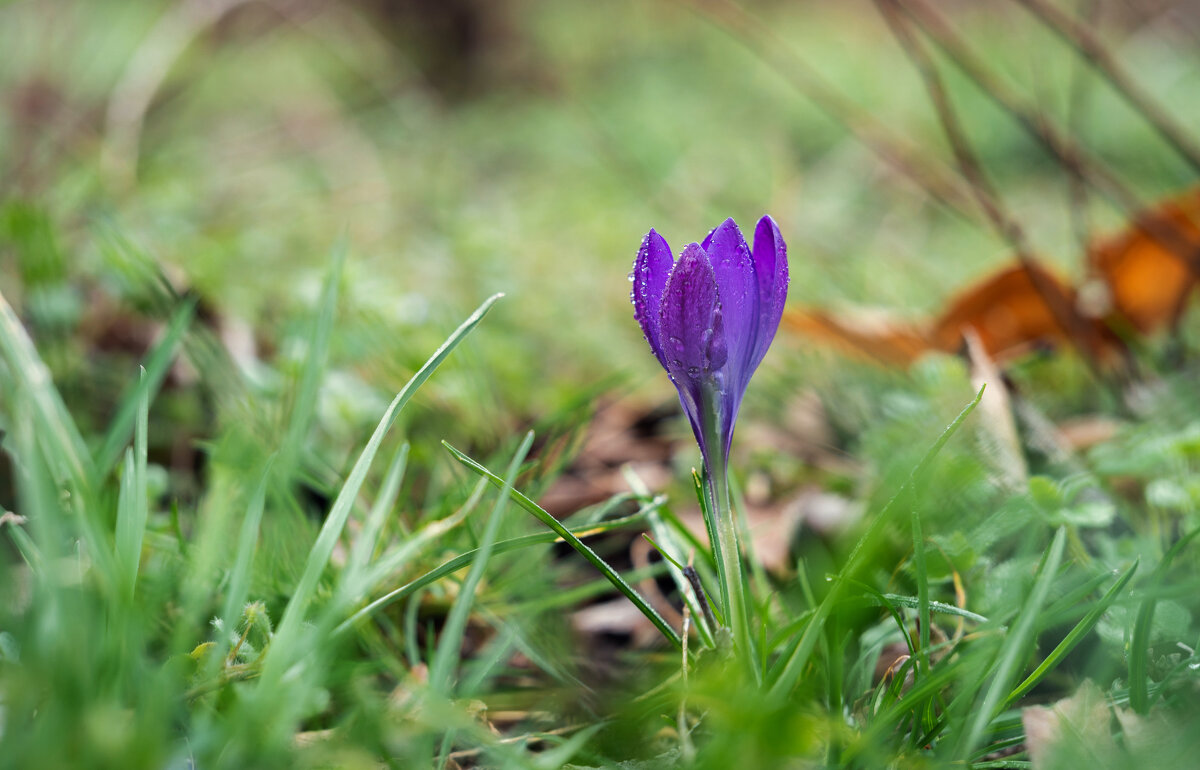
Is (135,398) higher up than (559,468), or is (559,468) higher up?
(135,398)

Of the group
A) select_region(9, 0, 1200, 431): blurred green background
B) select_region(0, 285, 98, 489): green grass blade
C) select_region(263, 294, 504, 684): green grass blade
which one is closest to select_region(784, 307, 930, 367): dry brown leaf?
select_region(9, 0, 1200, 431): blurred green background

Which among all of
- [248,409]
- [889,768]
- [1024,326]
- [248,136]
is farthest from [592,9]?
[889,768]

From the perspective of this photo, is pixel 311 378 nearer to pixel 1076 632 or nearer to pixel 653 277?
pixel 653 277

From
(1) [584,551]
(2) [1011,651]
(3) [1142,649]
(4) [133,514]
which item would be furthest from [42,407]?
(3) [1142,649]

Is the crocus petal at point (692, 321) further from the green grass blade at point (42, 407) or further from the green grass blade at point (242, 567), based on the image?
the green grass blade at point (42, 407)

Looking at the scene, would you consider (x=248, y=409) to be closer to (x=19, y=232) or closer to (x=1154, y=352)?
(x=19, y=232)

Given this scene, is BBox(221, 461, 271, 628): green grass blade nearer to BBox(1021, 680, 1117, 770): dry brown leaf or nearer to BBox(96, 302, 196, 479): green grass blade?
BBox(96, 302, 196, 479): green grass blade
